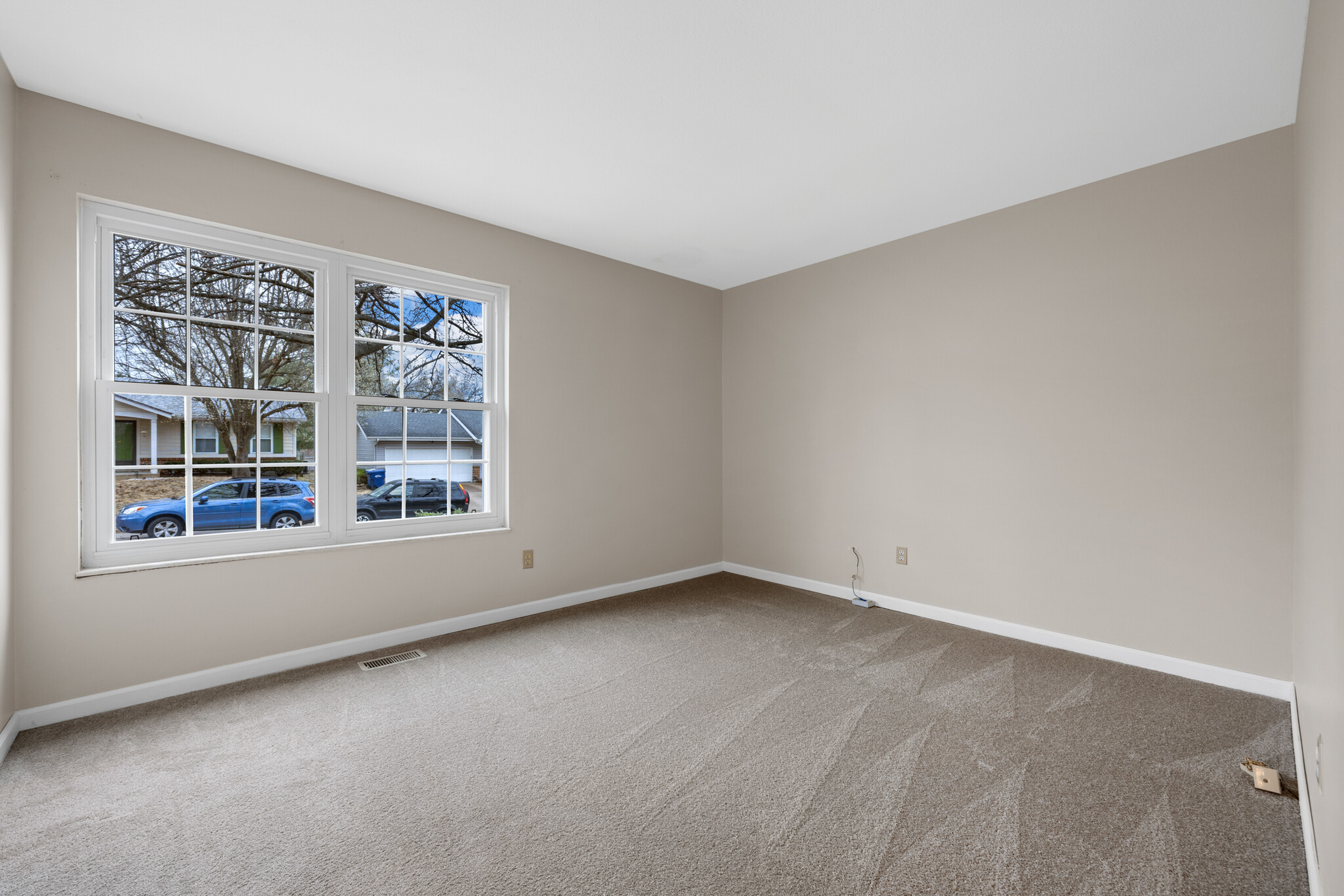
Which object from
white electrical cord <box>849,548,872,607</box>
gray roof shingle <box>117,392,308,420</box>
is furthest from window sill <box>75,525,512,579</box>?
white electrical cord <box>849,548,872,607</box>

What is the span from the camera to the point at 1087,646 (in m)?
3.14

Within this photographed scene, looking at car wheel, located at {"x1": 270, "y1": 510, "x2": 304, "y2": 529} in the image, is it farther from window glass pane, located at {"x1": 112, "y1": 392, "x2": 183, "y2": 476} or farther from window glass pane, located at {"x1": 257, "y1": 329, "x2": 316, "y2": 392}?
window glass pane, located at {"x1": 257, "y1": 329, "x2": 316, "y2": 392}

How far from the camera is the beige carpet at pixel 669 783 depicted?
1.59 meters

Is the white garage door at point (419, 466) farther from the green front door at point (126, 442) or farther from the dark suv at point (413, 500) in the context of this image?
the green front door at point (126, 442)

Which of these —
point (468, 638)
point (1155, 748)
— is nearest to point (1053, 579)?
point (1155, 748)

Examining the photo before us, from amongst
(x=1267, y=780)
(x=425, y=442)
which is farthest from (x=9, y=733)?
(x=1267, y=780)

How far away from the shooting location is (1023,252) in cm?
337

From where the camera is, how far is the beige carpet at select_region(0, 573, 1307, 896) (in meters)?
1.59

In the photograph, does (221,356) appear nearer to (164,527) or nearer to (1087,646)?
(164,527)

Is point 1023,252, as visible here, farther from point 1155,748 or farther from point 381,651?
point 381,651

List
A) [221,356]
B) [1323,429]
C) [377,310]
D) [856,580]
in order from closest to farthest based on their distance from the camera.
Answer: [1323,429] → [221,356] → [377,310] → [856,580]

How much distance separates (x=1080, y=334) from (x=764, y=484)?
2376mm

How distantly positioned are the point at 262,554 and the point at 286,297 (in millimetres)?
1301

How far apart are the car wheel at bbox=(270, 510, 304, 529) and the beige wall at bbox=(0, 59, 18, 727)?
3.00 ft
